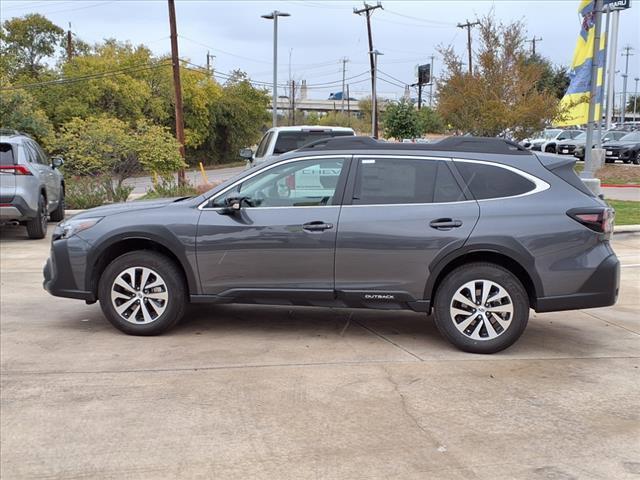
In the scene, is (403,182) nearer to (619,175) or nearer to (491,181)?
(491,181)

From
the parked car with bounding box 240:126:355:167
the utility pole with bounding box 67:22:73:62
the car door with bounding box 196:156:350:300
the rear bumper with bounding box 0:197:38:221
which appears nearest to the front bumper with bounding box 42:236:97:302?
the car door with bounding box 196:156:350:300

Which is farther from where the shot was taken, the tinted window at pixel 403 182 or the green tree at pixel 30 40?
the green tree at pixel 30 40

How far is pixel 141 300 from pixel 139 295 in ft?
0.16

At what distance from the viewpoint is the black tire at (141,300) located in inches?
220

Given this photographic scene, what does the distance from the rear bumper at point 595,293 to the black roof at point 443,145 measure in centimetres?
116

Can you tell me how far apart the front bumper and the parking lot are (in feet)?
1.31

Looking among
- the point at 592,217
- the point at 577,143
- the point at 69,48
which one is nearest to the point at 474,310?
the point at 592,217

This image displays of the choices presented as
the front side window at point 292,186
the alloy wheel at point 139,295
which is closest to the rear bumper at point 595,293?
the front side window at point 292,186

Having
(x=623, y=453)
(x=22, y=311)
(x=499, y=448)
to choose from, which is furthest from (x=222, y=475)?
(x=22, y=311)

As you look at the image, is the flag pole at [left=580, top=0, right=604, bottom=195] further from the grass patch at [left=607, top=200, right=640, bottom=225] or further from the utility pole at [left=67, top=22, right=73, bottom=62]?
the utility pole at [left=67, top=22, right=73, bottom=62]

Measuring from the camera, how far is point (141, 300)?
18.5 feet

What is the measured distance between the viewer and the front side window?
5516mm

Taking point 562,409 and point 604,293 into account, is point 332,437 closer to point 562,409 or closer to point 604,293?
point 562,409

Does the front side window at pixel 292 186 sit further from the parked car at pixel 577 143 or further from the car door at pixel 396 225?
the parked car at pixel 577 143
